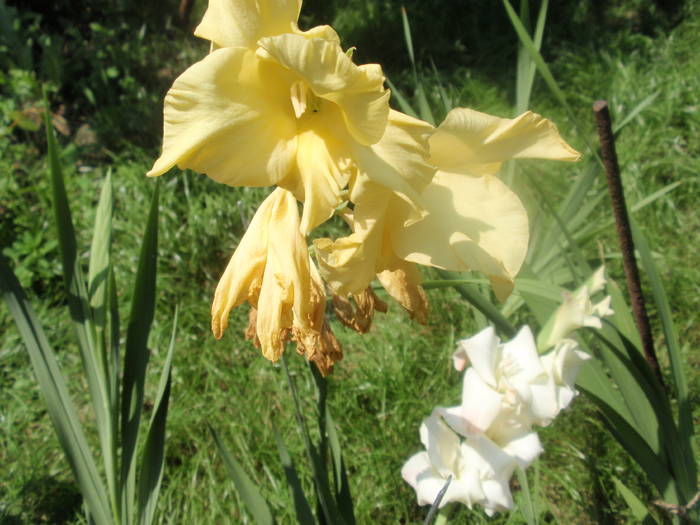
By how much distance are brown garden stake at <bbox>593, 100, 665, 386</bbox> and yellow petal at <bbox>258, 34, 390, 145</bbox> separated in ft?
1.85

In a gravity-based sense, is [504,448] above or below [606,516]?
above

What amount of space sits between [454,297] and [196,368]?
34.7 inches

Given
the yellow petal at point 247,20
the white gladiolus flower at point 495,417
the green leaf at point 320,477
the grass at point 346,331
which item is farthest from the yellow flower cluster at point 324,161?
the grass at point 346,331

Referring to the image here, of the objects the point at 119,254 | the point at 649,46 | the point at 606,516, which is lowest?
the point at 606,516

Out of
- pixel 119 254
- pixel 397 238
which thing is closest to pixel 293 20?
pixel 397 238

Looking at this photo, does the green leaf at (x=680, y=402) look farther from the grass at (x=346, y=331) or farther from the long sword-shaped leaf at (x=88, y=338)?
the long sword-shaped leaf at (x=88, y=338)

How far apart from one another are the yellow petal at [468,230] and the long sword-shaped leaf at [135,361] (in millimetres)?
681

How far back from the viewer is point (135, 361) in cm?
129

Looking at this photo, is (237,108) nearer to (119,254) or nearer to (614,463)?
(614,463)

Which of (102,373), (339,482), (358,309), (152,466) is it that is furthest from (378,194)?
(102,373)

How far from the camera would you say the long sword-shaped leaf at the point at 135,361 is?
4.13 feet

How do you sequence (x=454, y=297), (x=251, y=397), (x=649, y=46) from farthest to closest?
(x=649, y=46) → (x=454, y=297) → (x=251, y=397)

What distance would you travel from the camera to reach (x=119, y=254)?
2.43 metres

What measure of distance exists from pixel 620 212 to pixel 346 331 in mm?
1143
